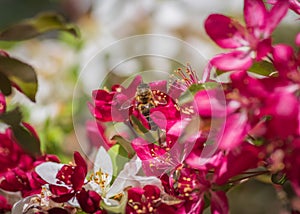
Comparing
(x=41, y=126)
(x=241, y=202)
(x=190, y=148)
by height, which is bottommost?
(x=241, y=202)

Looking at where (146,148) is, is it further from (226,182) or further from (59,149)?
(59,149)

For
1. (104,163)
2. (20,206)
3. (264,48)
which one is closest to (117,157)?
(104,163)

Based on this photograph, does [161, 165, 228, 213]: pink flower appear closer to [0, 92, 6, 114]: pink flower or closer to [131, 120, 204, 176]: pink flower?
[131, 120, 204, 176]: pink flower

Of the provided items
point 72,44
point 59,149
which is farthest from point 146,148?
point 72,44

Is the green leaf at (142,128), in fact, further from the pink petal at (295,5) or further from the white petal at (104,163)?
the pink petal at (295,5)

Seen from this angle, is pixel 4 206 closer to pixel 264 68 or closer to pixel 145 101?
pixel 145 101

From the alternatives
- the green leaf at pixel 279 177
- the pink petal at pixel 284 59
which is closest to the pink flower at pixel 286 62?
the pink petal at pixel 284 59

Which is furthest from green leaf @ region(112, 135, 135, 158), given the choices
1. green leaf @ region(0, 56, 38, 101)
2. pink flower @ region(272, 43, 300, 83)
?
pink flower @ region(272, 43, 300, 83)
